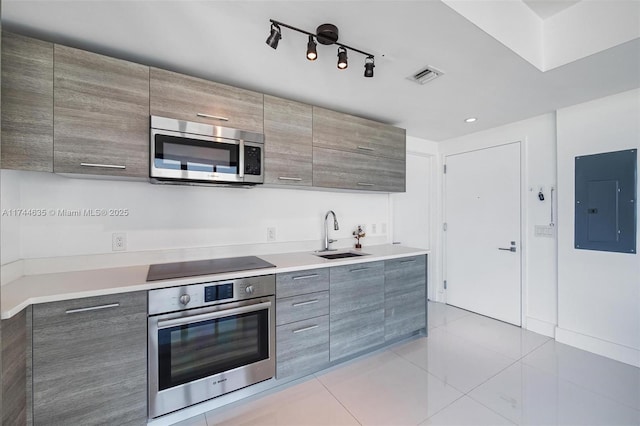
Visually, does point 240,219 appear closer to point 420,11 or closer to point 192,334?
point 192,334

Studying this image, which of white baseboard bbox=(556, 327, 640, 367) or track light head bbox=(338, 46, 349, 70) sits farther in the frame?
white baseboard bbox=(556, 327, 640, 367)

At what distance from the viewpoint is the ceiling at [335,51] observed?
1.52m

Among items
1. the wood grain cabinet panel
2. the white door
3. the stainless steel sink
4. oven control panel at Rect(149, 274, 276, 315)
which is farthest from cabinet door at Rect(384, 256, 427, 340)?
the wood grain cabinet panel

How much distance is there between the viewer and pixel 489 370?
2.34 metres

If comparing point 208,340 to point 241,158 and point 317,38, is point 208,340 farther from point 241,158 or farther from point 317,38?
point 317,38

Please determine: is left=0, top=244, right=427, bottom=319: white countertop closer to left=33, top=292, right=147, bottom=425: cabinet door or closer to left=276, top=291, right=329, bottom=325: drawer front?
left=33, top=292, right=147, bottom=425: cabinet door

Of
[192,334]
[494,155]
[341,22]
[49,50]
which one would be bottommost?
[192,334]

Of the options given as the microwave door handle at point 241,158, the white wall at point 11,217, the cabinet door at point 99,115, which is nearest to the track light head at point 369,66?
the microwave door handle at point 241,158

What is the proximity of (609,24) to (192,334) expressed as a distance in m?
3.29

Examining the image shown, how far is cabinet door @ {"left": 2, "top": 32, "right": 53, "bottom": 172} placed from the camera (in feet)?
5.05

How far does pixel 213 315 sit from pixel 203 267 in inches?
14.9

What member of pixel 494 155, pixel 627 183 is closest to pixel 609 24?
pixel 627 183

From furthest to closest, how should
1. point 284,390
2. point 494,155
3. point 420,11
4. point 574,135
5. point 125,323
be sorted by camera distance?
point 494,155 < point 574,135 < point 284,390 < point 125,323 < point 420,11

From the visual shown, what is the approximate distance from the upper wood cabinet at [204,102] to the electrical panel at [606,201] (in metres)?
2.97
